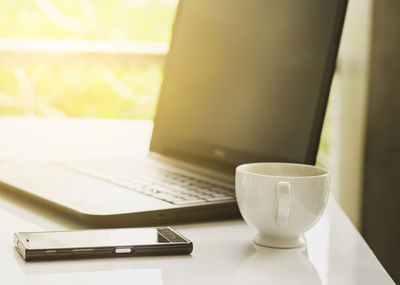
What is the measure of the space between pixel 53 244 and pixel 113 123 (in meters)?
1.13

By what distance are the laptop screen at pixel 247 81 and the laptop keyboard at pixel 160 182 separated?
0.30ft

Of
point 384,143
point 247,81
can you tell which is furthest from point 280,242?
point 384,143

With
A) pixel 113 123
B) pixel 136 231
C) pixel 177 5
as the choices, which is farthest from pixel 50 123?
pixel 136 231

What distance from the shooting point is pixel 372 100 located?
1.24m

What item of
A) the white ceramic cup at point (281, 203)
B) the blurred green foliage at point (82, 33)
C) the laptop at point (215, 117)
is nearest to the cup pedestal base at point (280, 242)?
the white ceramic cup at point (281, 203)

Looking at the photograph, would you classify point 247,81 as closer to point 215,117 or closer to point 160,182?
point 215,117

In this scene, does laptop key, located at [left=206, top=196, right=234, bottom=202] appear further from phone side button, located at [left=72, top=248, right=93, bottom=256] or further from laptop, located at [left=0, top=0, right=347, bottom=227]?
phone side button, located at [left=72, top=248, right=93, bottom=256]

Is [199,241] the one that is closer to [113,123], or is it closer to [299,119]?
[299,119]

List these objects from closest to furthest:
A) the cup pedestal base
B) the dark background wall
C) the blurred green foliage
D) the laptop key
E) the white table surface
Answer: the white table surface
the cup pedestal base
the laptop key
the dark background wall
the blurred green foliage

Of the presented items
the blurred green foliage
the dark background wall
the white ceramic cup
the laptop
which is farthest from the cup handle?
the blurred green foliage

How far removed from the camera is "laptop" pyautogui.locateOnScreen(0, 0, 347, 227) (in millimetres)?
763

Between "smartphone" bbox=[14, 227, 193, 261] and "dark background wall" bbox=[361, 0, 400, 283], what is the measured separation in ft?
2.36

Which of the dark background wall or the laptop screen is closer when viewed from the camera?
the laptop screen

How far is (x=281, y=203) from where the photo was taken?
0.63m
